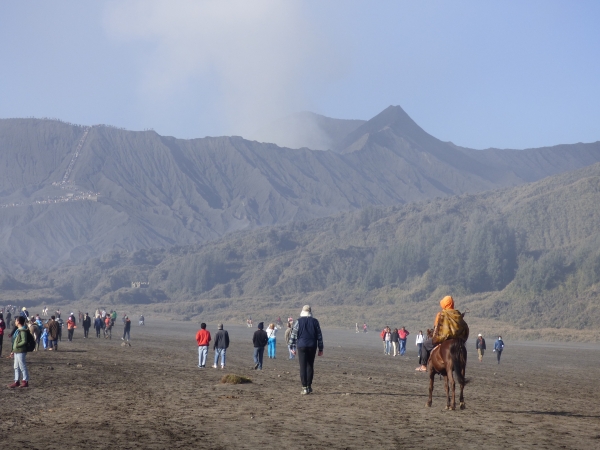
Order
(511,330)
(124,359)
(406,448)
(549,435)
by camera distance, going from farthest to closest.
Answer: (511,330) → (124,359) → (549,435) → (406,448)

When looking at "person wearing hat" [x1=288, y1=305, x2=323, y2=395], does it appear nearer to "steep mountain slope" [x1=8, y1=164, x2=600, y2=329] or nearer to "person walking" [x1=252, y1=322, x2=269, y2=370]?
"person walking" [x1=252, y1=322, x2=269, y2=370]

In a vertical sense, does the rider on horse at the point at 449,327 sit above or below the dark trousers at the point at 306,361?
above

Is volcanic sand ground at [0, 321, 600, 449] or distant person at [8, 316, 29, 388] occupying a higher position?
distant person at [8, 316, 29, 388]

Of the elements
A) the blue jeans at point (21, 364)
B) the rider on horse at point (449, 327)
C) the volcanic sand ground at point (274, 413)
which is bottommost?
the volcanic sand ground at point (274, 413)

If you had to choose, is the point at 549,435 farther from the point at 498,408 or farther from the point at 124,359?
the point at 124,359

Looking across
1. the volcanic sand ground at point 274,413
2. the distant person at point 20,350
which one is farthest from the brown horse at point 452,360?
the distant person at point 20,350

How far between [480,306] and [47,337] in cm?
6554

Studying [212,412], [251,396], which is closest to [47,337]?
[251,396]

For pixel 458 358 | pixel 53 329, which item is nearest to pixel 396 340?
pixel 53 329

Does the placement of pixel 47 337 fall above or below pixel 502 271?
below

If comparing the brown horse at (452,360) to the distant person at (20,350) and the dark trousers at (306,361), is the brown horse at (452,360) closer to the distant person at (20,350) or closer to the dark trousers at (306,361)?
the dark trousers at (306,361)

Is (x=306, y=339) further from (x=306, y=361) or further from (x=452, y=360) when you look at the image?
(x=452, y=360)

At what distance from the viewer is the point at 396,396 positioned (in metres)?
16.1

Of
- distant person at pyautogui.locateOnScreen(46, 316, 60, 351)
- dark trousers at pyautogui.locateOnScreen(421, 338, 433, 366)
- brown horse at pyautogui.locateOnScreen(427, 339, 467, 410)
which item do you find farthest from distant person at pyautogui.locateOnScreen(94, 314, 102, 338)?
brown horse at pyautogui.locateOnScreen(427, 339, 467, 410)
